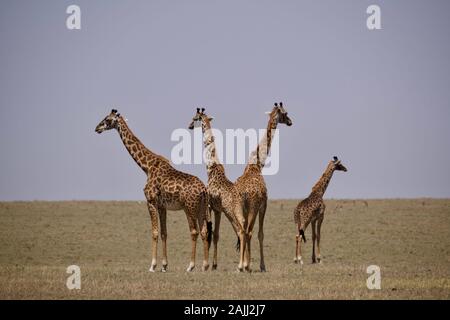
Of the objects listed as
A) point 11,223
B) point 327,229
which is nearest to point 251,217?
point 327,229

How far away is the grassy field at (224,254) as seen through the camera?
1758 centimetres

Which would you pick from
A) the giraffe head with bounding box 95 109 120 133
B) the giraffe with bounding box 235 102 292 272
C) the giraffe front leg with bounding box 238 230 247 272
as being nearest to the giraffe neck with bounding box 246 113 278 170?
the giraffe with bounding box 235 102 292 272

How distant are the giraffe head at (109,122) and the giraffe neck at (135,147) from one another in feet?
0.39

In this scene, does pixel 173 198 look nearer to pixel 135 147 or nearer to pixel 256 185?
pixel 256 185

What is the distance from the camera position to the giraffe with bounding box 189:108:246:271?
2158 cm

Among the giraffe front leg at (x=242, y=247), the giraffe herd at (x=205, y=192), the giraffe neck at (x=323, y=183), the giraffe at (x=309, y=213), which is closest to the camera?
the giraffe front leg at (x=242, y=247)

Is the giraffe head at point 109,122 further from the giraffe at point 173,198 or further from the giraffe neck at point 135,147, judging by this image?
the giraffe at point 173,198

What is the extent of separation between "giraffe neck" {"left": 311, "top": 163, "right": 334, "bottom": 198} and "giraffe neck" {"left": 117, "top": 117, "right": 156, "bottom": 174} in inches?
274

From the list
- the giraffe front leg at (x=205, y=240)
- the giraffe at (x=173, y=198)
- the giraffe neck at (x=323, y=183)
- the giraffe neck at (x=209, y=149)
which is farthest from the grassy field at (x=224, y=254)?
the giraffe neck at (x=209, y=149)

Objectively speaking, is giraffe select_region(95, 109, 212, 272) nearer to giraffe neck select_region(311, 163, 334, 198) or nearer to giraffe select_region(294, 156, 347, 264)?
giraffe select_region(294, 156, 347, 264)

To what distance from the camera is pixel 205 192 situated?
21.8 m

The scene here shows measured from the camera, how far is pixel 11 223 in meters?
43.2

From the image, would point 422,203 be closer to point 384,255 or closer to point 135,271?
point 384,255

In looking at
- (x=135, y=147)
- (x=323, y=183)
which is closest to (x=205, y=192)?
(x=135, y=147)
